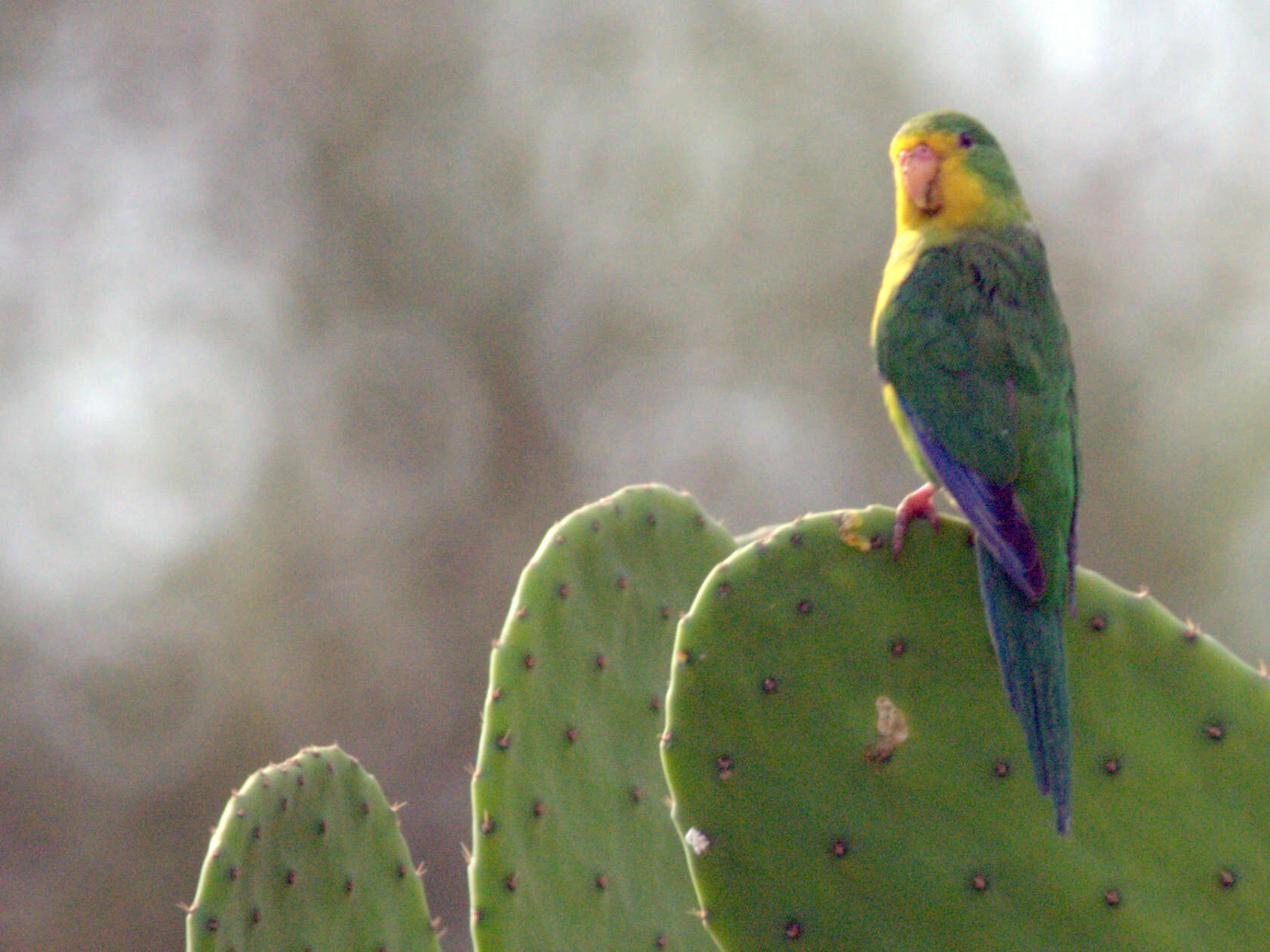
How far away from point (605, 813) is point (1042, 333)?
0.50 metres

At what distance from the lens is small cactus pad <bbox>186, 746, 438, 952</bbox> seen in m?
0.96

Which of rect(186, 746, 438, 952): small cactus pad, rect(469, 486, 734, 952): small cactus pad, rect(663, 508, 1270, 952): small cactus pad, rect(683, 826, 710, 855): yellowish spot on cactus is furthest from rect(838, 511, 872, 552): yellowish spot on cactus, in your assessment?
rect(186, 746, 438, 952): small cactus pad

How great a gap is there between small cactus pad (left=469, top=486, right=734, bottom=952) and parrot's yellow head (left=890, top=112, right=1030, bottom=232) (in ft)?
1.11

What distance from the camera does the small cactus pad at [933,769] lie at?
0.74 metres

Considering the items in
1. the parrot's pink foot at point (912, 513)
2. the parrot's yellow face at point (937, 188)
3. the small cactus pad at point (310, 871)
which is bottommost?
the parrot's pink foot at point (912, 513)

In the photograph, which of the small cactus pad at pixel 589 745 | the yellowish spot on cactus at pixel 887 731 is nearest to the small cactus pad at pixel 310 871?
the small cactus pad at pixel 589 745

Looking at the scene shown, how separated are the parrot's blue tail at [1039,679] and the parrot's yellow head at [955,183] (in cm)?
29

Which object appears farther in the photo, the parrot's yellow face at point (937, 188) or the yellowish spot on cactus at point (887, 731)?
the parrot's yellow face at point (937, 188)

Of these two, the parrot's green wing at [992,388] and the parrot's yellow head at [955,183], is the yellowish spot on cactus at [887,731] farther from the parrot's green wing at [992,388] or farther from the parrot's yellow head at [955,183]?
the parrot's yellow head at [955,183]

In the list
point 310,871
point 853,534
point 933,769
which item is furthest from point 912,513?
point 310,871

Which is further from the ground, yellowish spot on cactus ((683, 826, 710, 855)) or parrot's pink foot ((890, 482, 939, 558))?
parrot's pink foot ((890, 482, 939, 558))

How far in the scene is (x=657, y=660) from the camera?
112 centimetres

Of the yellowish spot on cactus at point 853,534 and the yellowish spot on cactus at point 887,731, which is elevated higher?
the yellowish spot on cactus at point 853,534

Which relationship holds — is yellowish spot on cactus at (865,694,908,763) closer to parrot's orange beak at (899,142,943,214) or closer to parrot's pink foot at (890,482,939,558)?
parrot's pink foot at (890,482,939,558)
